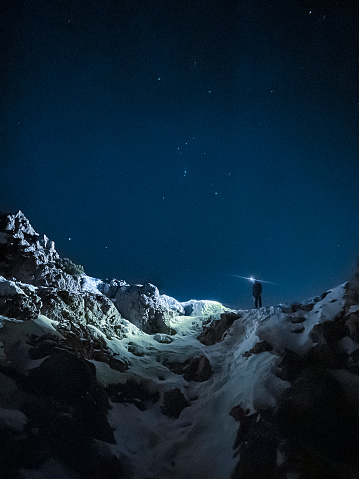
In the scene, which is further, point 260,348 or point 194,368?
point 194,368

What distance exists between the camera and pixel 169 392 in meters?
15.9

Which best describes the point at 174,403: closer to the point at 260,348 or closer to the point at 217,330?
the point at 260,348

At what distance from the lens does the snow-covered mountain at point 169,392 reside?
9.97 metres

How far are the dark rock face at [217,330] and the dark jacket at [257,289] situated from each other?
2.47m

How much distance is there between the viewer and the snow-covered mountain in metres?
9.97

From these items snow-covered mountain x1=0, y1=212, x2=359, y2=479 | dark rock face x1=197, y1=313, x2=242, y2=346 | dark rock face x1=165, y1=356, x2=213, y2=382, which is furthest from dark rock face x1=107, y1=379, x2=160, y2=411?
dark rock face x1=197, y1=313, x2=242, y2=346

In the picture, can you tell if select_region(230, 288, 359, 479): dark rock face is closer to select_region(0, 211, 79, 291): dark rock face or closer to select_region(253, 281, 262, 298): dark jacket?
select_region(253, 281, 262, 298): dark jacket

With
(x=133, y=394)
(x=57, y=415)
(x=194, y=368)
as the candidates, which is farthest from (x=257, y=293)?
(x=57, y=415)

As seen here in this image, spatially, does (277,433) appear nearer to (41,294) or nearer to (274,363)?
(274,363)

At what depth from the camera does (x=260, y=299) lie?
24203 mm

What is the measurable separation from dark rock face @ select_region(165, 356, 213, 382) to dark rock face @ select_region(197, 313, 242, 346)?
338cm

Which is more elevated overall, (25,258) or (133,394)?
(25,258)

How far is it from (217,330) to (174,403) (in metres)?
8.65

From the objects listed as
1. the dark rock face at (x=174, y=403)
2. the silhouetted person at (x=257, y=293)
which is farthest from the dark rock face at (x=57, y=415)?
the silhouetted person at (x=257, y=293)
